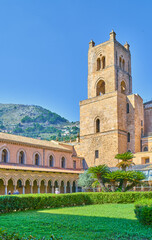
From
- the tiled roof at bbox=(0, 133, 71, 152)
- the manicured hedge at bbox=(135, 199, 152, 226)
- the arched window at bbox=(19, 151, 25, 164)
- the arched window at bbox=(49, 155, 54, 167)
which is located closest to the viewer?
the manicured hedge at bbox=(135, 199, 152, 226)

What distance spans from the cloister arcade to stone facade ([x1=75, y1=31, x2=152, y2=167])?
464 centimetres

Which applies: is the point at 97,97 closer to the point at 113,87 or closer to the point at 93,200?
the point at 113,87

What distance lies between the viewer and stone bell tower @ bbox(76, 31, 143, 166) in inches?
1438

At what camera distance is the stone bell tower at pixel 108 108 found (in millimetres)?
36531

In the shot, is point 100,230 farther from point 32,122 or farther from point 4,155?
point 32,122

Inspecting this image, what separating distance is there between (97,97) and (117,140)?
716cm

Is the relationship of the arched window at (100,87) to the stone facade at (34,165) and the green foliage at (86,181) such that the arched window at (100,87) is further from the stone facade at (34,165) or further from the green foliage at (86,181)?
the green foliage at (86,181)

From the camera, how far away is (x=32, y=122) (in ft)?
452

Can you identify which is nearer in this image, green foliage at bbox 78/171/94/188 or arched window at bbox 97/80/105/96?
green foliage at bbox 78/171/94/188

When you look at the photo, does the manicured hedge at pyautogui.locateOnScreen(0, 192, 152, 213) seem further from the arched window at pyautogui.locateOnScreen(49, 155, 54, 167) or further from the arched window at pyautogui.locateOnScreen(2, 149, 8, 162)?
the arched window at pyautogui.locateOnScreen(49, 155, 54, 167)

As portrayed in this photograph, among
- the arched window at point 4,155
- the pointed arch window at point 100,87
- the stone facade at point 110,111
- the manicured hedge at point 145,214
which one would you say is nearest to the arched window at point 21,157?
the arched window at point 4,155

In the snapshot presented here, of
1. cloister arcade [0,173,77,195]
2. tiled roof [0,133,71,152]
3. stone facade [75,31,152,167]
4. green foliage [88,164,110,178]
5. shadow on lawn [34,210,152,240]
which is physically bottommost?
cloister arcade [0,173,77,195]

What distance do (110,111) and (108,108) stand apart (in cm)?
62

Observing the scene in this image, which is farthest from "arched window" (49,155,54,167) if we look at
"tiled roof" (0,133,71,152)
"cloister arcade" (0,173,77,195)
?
"cloister arcade" (0,173,77,195)
